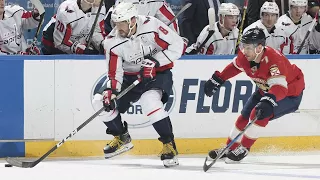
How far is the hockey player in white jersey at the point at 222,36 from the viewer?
21.6ft

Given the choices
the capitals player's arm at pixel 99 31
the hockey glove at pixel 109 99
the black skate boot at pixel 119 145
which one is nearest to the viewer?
the hockey glove at pixel 109 99

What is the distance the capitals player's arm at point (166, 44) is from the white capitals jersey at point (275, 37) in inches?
44.0

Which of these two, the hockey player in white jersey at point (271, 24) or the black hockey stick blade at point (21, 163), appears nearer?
the black hockey stick blade at point (21, 163)

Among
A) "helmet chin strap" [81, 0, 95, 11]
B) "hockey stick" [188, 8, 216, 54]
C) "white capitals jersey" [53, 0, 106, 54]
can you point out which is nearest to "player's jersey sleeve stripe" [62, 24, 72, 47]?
"white capitals jersey" [53, 0, 106, 54]

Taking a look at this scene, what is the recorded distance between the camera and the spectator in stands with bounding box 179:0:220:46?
22.3 feet

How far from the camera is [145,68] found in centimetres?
559

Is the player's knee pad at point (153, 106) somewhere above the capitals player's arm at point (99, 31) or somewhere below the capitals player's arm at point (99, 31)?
below

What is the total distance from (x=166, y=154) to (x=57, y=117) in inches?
33.0

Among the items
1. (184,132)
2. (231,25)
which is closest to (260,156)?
(184,132)

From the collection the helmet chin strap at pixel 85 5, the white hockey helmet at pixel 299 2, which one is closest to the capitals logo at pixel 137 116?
the helmet chin strap at pixel 85 5

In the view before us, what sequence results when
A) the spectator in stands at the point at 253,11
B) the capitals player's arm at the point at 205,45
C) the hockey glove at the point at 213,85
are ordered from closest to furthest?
the hockey glove at the point at 213,85 < the capitals player's arm at the point at 205,45 < the spectator in stands at the point at 253,11

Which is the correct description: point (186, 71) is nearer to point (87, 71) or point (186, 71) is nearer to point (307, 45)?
point (87, 71)

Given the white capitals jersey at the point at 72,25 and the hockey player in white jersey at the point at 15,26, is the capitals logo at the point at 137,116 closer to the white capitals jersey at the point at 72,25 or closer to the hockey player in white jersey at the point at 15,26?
the white capitals jersey at the point at 72,25

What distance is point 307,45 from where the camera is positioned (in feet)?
22.5
